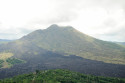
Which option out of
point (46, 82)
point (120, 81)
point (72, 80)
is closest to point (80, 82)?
point (72, 80)

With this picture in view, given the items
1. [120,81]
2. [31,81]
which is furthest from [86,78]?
[31,81]

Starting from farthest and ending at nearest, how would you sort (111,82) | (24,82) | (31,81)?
(111,82)
(31,81)
(24,82)

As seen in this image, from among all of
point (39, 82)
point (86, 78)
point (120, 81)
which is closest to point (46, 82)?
point (39, 82)

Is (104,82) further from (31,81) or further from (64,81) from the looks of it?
(31,81)

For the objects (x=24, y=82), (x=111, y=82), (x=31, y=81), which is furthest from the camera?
(x=111, y=82)

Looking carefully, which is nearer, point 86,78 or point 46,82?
point 46,82

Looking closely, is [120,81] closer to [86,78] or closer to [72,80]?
[86,78]

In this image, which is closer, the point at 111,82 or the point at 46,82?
the point at 46,82

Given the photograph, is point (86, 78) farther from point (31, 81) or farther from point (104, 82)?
point (31, 81)
